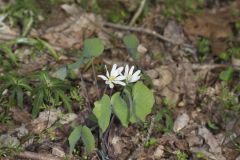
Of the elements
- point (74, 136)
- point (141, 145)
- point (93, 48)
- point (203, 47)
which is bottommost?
point (141, 145)

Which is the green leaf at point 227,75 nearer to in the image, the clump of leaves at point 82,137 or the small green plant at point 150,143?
the small green plant at point 150,143

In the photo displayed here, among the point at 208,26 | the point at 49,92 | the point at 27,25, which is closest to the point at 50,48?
the point at 27,25

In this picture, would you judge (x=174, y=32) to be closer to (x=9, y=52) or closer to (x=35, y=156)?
(x=9, y=52)

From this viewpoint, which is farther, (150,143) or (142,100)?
(150,143)

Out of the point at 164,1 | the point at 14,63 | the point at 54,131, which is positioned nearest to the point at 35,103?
the point at 54,131

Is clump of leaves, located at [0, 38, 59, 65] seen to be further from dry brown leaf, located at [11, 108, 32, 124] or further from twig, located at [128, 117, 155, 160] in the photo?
twig, located at [128, 117, 155, 160]

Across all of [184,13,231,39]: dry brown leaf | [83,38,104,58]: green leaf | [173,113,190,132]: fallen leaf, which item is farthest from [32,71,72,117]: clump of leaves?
[184,13,231,39]: dry brown leaf

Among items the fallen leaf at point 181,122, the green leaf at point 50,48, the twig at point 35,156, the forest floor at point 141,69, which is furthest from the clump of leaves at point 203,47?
the twig at point 35,156
